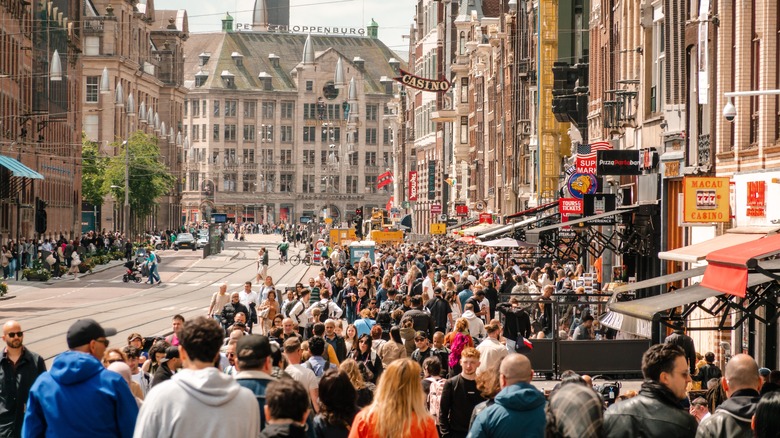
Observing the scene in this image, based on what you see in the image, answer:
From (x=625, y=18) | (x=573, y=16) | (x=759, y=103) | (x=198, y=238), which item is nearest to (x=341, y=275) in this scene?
(x=625, y=18)

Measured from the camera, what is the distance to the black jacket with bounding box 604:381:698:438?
25.6 ft

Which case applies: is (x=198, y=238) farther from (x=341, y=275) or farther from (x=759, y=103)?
(x=759, y=103)

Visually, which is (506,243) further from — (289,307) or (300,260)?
(300,260)

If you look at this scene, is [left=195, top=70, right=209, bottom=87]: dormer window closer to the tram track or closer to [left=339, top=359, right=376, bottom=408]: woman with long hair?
the tram track

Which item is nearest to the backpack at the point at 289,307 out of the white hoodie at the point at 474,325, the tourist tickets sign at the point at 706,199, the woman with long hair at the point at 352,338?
the white hoodie at the point at 474,325

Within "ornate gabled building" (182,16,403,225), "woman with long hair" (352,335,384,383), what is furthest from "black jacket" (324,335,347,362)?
"ornate gabled building" (182,16,403,225)

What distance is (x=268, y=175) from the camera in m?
179

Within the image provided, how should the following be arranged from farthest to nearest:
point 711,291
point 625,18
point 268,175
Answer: point 268,175, point 625,18, point 711,291

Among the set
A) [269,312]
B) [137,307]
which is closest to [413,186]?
[137,307]

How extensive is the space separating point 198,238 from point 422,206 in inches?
892

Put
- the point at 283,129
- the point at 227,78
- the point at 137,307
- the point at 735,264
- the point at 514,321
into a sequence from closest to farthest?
the point at 735,264
the point at 514,321
the point at 137,307
the point at 227,78
the point at 283,129

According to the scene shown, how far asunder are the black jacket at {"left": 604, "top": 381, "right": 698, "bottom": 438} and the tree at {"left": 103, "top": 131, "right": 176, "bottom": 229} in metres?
90.1

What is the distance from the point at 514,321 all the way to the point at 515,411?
12.0 meters

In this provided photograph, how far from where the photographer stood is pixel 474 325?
1973 cm
